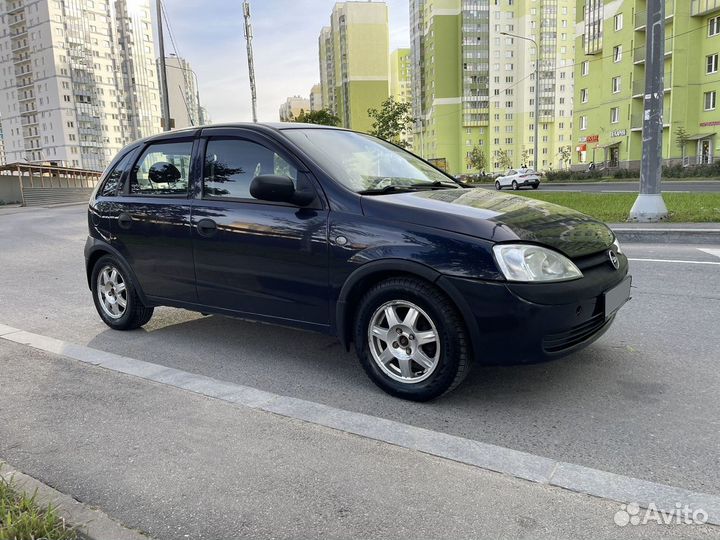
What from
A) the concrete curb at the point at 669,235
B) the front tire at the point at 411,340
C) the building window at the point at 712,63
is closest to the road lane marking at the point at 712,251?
the concrete curb at the point at 669,235

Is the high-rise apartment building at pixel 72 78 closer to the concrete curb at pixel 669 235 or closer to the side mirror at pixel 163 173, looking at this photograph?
the concrete curb at pixel 669 235

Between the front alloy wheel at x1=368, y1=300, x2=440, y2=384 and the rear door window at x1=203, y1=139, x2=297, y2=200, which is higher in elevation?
the rear door window at x1=203, y1=139, x2=297, y2=200

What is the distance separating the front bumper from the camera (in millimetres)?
3188

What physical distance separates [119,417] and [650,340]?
383cm

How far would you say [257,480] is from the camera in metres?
2.77

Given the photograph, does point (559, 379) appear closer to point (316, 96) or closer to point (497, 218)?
point (497, 218)

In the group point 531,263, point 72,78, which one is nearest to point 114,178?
point 531,263

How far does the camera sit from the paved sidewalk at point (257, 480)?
2.38 m

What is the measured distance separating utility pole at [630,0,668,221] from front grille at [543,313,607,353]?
28.4ft

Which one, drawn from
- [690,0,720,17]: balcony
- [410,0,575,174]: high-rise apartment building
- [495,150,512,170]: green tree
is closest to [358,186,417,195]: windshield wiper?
[690,0,720,17]: balcony

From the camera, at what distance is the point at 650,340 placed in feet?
15.0

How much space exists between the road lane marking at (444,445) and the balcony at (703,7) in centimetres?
4889

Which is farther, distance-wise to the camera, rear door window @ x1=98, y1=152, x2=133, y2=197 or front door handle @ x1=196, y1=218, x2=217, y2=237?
rear door window @ x1=98, y1=152, x2=133, y2=197

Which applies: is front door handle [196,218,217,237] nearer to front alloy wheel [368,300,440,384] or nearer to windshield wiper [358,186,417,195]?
windshield wiper [358,186,417,195]
